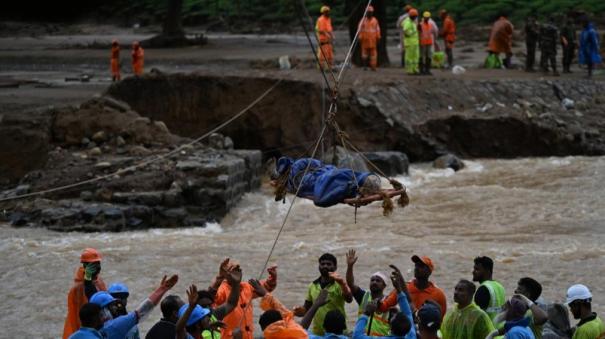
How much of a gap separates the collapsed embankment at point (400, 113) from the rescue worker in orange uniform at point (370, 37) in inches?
57.2

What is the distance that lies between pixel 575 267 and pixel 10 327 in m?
7.01

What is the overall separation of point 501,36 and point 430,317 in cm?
2092

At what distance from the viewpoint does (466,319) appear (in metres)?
8.10

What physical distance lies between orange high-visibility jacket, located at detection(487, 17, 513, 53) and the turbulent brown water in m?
6.67

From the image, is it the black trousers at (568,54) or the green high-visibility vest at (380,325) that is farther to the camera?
the black trousers at (568,54)

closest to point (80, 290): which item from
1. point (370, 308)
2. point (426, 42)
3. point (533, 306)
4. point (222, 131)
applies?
point (370, 308)

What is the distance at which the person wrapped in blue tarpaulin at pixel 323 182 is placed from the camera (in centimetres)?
1060

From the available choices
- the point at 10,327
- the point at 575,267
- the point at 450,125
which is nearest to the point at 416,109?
the point at 450,125

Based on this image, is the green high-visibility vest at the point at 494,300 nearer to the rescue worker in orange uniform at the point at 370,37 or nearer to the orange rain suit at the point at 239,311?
the orange rain suit at the point at 239,311

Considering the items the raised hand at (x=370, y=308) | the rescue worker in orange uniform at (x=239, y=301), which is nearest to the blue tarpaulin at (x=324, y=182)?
the rescue worker in orange uniform at (x=239, y=301)

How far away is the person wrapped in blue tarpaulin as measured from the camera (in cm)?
1060

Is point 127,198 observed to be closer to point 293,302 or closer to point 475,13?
point 293,302

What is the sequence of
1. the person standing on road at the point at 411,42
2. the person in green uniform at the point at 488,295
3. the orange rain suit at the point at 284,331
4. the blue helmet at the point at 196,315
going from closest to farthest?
the blue helmet at the point at 196,315
the orange rain suit at the point at 284,331
the person in green uniform at the point at 488,295
the person standing on road at the point at 411,42

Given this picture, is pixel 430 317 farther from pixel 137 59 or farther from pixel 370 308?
pixel 137 59
